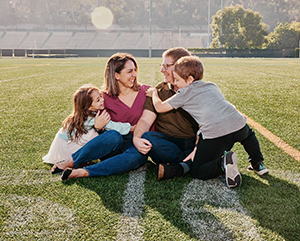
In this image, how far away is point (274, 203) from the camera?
2221mm

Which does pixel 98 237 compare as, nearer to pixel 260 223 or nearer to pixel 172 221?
pixel 172 221

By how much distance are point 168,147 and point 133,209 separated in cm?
84

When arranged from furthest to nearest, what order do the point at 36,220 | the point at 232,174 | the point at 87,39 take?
the point at 87,39, the point at 232,174, the point at 36,220

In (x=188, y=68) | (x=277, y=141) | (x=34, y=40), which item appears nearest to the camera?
(x=188, y=68)

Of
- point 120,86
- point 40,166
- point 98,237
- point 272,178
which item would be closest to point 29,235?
point 98,237

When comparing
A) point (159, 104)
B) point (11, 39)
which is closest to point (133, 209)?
point (159, 104)

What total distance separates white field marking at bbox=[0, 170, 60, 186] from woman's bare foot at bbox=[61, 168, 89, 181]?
123mm

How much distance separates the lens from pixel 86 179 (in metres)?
2.68

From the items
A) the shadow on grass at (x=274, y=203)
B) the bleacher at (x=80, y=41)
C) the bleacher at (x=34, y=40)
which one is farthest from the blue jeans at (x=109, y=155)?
the bleacher at (x=34, y=40)

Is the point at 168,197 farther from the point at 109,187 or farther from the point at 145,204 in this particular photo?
the point at 109,187

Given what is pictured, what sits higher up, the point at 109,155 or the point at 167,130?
the point at 167,130

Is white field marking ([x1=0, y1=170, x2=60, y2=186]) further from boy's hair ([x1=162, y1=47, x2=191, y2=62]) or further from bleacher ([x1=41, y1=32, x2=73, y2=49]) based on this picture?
bleacher ([x1=41, y1=32, x2=73, y2=49])

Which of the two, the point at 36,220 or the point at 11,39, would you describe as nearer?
the point at 36,220

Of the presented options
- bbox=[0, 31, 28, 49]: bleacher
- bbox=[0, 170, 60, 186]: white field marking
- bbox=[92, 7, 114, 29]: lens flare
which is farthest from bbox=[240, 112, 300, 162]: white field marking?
bbox=[92, 7, 114, 29]: lens flare
